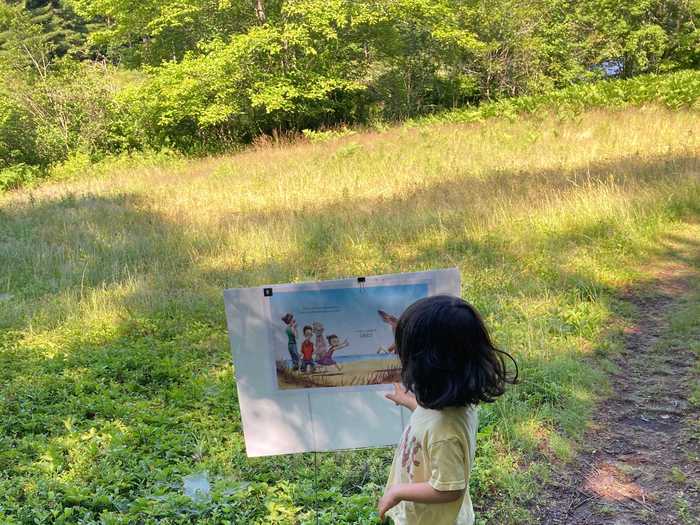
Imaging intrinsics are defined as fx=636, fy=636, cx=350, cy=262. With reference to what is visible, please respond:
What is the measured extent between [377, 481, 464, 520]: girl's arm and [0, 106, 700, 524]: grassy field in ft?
4.32

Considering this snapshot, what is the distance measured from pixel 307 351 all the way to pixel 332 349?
115 millimetres

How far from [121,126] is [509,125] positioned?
1516 cm

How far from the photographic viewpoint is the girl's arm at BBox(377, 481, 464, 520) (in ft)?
6.38

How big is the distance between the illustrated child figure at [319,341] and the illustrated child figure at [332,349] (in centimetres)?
2

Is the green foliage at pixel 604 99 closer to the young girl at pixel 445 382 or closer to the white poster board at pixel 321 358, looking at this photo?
the white poster board at pixel 321 358

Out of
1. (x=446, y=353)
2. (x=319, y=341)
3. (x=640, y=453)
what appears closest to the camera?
(x=446, y=353)

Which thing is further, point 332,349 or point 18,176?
point 18,176

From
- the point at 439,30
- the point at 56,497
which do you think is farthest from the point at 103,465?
the point at 439,30

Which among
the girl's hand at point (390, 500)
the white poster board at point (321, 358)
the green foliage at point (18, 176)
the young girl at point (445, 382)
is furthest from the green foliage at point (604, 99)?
the girl's hand at point (390, 500)

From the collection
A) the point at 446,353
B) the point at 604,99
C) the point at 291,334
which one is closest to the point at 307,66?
the point at 604,99

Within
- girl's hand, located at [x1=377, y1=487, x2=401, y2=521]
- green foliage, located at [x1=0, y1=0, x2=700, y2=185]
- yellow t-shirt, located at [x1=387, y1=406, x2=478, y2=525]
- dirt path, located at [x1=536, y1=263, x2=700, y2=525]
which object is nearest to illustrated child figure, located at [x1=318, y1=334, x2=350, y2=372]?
yellow t-shirt, located at [x1=387, y1=406, x2=478, y2=525]

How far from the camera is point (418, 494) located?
1.99 metres

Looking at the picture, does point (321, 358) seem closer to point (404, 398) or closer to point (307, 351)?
point (307, 351)

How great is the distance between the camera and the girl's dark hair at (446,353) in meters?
1.91
